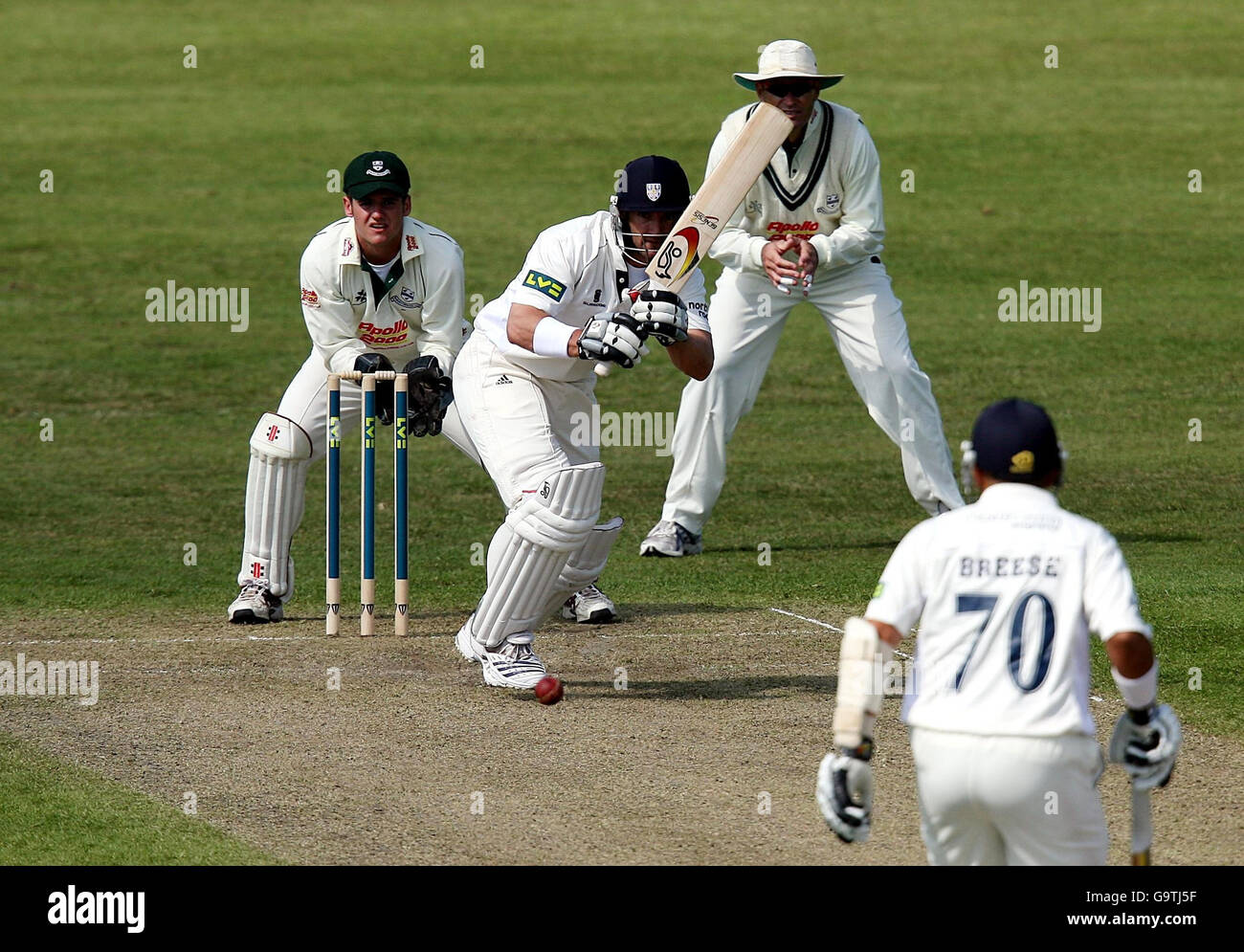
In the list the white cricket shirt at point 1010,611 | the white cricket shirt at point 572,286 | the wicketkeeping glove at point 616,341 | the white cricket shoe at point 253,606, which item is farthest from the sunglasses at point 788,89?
the white cricket shirt at point 1010,611

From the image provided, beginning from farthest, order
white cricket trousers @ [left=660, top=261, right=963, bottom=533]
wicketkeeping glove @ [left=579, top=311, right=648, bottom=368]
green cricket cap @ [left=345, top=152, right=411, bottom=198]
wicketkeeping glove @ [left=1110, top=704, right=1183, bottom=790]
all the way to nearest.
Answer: white cricket trousers @ [left=660, top=261, right=963, bottom=533] → green cricket cap @ [left=345, top=152, right=411, bottom=198] → wicketkeeping glove @ [left=579, top=311, right=648, bottom=368] → wicketkeeping glove @ [left=1110, top=704, right=1183, bottom=790]

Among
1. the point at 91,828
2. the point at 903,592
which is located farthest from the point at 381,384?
the point at 903,592

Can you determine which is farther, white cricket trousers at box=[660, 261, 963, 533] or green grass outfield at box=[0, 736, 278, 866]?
white cricket trousers at box=[660, 261, 963, 533]

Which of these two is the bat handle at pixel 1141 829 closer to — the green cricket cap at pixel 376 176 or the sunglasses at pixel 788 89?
the green cricket cap at pixel 376 176

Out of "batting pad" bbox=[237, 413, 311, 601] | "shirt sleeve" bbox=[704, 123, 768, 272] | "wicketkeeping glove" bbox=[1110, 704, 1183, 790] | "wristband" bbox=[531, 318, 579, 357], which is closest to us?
"wicketkeeping glove" bbox=[1110, 704, 1183, 790]

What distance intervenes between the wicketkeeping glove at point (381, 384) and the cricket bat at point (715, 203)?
1.53 m

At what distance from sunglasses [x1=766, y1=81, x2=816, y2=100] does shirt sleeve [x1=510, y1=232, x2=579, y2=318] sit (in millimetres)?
2440

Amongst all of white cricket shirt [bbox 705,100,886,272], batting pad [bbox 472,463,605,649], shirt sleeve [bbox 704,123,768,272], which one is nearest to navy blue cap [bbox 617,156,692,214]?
batting pad [bbox 472,463,605,649]

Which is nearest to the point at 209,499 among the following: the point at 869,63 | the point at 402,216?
the point at 402,216

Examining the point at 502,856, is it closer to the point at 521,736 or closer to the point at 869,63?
the point at 521,736

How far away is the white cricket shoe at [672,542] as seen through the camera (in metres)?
9.79

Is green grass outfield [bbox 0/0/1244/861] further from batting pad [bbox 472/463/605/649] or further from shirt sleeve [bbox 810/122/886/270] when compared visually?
batting pad [bbox 472/463/605/649]

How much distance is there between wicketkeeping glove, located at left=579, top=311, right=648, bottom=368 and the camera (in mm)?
6562

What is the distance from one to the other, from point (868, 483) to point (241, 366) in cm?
618
